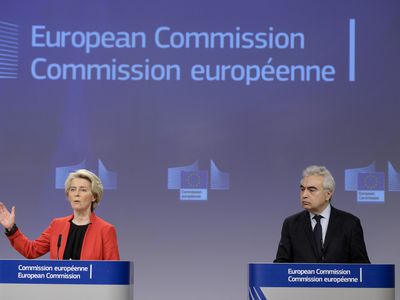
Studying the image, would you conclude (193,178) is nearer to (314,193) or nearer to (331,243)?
(314,193)

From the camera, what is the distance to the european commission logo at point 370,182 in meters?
7.00

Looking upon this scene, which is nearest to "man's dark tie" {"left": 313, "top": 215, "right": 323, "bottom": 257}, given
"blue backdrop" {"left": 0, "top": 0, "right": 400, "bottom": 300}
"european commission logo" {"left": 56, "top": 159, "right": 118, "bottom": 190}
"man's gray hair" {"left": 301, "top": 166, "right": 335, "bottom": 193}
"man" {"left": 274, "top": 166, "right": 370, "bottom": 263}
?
"man" {"left": 274, "top": 166, "right": 370, "bottom": 263}

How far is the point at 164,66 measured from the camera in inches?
279

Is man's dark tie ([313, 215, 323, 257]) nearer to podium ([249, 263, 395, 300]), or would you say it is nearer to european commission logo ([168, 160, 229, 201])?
podium ([249, 263, 395, 300])

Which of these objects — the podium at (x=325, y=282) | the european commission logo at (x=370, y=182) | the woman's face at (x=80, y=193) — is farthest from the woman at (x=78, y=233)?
the european commission logo at (x=370, y=182)

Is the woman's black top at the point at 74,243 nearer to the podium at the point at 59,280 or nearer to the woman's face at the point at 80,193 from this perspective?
the woman's face at the point at 80,193

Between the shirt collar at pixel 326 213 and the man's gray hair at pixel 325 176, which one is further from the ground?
the man's gray hair at pixel 325 176

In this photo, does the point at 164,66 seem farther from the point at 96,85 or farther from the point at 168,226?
the point at 168,226

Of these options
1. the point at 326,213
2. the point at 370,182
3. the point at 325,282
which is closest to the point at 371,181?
the point at 370,182

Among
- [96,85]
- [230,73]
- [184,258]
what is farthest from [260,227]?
[96,85]

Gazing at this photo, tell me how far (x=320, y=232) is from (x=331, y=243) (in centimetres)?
11

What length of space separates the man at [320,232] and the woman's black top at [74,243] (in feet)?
3.91

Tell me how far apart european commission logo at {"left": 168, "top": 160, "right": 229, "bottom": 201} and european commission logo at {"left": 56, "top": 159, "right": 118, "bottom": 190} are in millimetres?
497

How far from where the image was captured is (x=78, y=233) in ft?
16.1
